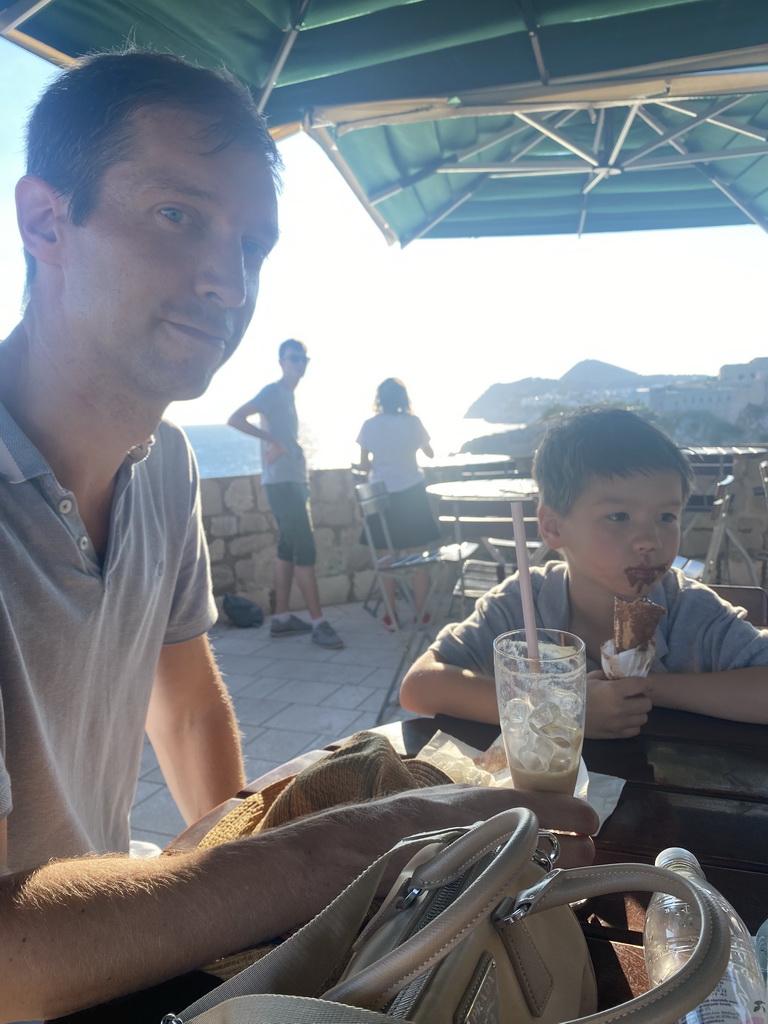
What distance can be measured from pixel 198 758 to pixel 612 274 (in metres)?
17.4

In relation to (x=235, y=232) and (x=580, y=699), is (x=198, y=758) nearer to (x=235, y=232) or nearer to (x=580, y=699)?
(x=580, y=699)

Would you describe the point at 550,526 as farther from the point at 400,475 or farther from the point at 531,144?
the point at 531,144

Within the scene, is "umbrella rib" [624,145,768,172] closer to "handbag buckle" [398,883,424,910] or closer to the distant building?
the distant building

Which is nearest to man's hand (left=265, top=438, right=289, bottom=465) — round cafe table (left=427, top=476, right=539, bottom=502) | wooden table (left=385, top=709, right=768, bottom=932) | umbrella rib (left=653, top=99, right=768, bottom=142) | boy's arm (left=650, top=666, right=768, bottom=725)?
round cafe table (left=427, top=476, right=539, bottom=502)

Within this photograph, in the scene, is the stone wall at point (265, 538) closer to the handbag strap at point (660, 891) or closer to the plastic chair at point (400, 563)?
the plastic chair at point (400, 563)

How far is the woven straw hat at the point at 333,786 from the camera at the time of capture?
0.77 m

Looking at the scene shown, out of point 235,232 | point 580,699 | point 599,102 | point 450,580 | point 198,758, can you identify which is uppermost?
point 599,102

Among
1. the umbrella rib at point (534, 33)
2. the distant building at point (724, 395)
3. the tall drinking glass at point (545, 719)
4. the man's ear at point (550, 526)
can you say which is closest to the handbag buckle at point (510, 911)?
the tall drinking glass at point (545, 719)

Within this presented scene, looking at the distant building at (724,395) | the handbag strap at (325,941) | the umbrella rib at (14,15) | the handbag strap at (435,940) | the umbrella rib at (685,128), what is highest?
the umbrella rib at (685,128)

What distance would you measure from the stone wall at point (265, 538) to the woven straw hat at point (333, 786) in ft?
16.0

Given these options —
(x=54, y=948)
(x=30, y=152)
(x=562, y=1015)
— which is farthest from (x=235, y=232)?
(x=562, y=1015)

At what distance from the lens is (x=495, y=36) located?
2.76 metres

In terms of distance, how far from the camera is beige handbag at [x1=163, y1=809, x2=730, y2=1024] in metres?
0.37

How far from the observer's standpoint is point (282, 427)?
5121mm
